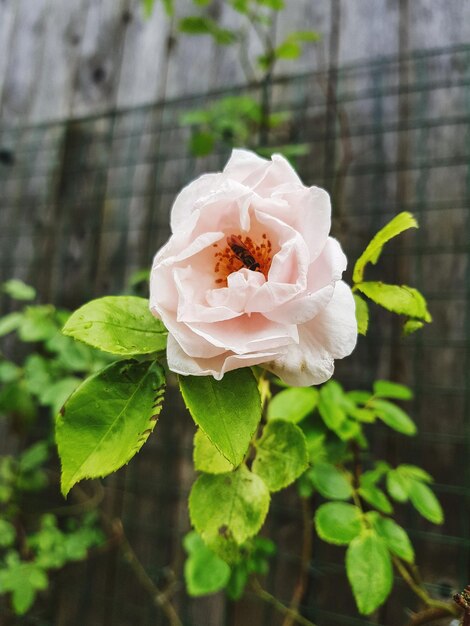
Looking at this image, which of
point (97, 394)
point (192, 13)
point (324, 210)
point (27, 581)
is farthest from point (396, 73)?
point (27, 581)

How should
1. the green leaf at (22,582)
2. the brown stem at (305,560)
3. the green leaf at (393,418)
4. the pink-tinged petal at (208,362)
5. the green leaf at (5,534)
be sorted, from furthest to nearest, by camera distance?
the green leaf at (5,534), the green leaf at (22,582), the brown stem at (305,560), the green leaf at (393,418), the pink-tinged petal at (208,362)

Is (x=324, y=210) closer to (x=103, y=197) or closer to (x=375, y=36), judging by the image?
(x=375, y=36)

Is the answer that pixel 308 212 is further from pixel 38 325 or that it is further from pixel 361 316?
pixel 38 325

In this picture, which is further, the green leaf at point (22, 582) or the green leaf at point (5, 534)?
the green leaf at point (5, 534)

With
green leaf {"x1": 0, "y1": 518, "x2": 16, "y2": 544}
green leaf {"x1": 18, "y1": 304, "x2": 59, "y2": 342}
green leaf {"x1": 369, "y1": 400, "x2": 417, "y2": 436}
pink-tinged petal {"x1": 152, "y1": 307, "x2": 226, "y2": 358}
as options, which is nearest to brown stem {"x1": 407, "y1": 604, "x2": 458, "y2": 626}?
green leaf {"x1": 369, "y1": 400, "x2": 417, "y2": 436}

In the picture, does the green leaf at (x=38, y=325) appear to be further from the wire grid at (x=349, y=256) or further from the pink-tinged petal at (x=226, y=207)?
the pink-tinged petal at (x=226, y=207)

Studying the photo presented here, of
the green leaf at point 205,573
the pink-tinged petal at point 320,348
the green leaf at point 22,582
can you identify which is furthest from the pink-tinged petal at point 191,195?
the green leaf at point 22,582

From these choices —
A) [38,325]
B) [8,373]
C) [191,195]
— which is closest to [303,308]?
[191,195]
